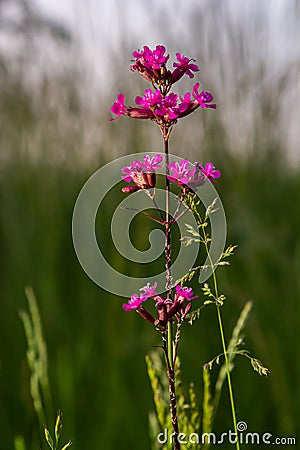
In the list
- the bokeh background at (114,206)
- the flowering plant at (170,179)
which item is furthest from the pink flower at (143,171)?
the bokeh background at (114,206)

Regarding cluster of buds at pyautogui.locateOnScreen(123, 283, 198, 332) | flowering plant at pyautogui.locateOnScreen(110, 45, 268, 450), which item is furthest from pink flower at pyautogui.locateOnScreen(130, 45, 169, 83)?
cluster of buds at pyautogui.locateOnScreen(123, 283, 198, 332)

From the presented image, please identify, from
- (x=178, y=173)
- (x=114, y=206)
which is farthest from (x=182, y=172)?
(x=114, y=206)

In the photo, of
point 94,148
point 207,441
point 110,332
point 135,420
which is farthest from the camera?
point 94,148

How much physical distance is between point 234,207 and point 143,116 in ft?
3.12

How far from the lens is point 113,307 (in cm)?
141

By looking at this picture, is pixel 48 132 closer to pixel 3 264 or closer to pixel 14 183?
pixel 14 183

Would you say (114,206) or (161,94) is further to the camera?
(114,206)

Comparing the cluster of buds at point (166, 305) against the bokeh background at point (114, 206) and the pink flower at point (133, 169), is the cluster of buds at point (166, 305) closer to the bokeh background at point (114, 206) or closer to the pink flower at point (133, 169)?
the pink flower at point (133, 169)

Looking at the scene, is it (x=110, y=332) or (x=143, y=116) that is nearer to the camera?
(x=143, y=116)

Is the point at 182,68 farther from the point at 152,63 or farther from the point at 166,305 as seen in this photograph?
the point at 166,305

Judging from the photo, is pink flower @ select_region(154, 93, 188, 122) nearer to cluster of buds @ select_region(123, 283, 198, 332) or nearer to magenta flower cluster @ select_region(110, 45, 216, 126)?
magenta flower cluster @ select_region(110, 45, 216, 126)

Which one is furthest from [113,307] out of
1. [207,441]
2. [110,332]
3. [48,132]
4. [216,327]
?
[207,441]

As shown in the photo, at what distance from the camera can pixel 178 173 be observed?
1.64 feet

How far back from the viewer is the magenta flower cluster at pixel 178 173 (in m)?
0.49
